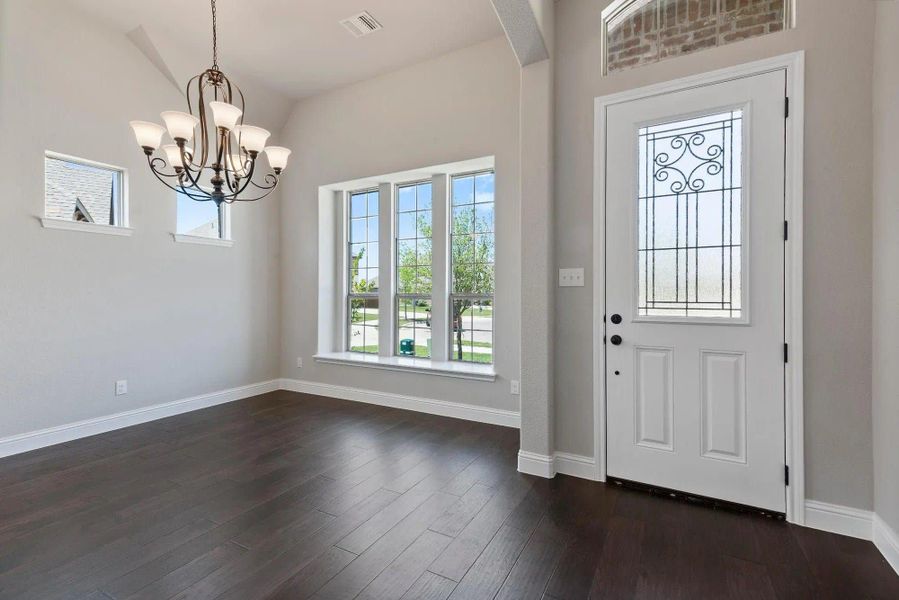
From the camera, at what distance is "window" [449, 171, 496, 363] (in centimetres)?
423

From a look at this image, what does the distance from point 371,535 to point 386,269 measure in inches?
124

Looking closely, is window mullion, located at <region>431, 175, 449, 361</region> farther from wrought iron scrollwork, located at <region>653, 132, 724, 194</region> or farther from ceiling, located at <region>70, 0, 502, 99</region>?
wrought iron scrollwork, located at <region>653, 132, 724, 194</region>

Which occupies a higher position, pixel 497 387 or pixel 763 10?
pixel 763 10

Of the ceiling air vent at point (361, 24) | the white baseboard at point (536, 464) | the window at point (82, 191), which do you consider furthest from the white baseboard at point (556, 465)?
the window at point (82, 191)

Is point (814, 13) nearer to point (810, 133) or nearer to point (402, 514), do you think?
point (810, 133)

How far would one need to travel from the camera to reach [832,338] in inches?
82.7

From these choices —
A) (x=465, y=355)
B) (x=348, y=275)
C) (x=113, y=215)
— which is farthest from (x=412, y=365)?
(x=113, y=215)

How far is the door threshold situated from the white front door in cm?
3

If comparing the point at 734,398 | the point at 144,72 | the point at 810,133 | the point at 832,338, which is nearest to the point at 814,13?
the point at 810,133

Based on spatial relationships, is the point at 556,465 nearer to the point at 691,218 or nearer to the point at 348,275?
the point at 691,218

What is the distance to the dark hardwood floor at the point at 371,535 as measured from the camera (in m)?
1.72

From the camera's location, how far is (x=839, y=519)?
2.08 m

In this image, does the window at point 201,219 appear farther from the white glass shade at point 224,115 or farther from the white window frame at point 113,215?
the white glass shade at point 224,115

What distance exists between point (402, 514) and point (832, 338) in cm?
238
